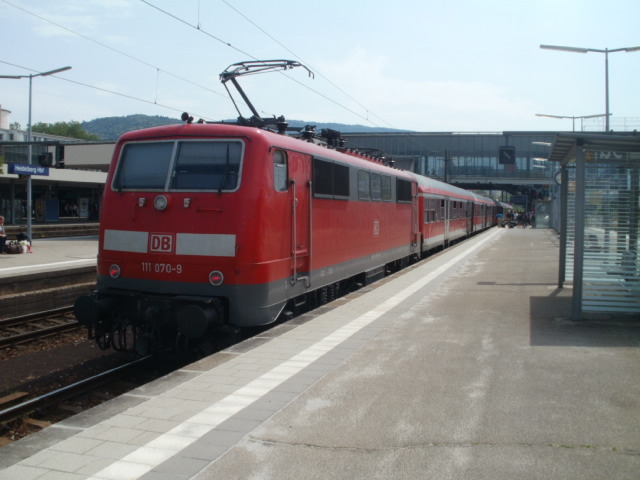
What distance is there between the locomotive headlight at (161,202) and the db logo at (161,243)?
0.36 meters

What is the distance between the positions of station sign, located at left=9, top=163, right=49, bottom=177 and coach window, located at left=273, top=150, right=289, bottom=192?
547 inches

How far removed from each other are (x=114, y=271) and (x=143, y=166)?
59.1 inches

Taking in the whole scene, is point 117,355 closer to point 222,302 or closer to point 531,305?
point 222,302

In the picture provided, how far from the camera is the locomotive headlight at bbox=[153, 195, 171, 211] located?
7.94 m

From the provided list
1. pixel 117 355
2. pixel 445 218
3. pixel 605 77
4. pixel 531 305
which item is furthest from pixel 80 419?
pixel 605 77

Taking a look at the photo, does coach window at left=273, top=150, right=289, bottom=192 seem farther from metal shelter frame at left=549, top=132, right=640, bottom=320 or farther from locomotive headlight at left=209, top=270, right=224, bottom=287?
metal shelter frame at left=549, top=132, right=640, bottom=320

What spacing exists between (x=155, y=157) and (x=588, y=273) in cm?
654

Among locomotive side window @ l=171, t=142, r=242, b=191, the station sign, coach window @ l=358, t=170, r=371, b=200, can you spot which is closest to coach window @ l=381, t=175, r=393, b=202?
coach window @ l=358, t=170, r=371, b=200

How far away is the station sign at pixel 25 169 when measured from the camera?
19.1 m

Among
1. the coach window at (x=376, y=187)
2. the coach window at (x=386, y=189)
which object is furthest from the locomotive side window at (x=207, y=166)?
the coach window at (x=386, y=189)

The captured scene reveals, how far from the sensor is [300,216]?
9.05 metres

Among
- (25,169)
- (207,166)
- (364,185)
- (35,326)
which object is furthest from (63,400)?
(25,169)

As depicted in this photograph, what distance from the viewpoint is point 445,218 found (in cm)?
A: 2655

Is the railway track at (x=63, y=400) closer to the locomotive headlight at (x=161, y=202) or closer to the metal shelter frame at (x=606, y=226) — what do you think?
the locomotive headlight at (x=161, y=202)
